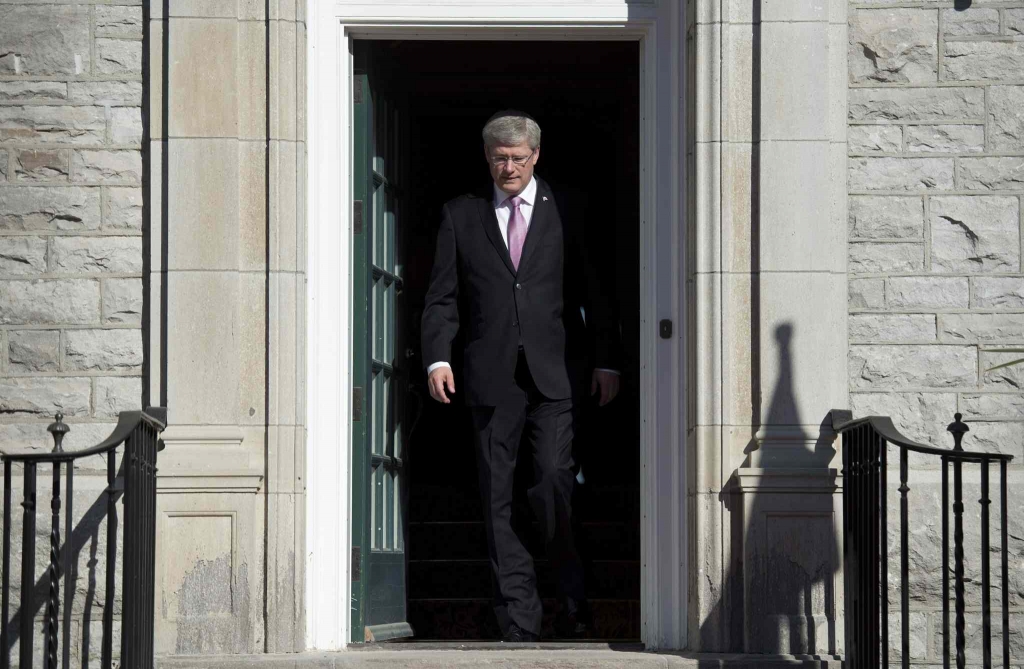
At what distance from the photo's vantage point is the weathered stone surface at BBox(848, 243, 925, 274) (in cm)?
568

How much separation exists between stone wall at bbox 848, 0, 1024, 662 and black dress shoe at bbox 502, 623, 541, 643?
56.2 inches

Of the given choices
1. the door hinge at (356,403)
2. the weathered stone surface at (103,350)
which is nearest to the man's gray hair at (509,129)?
the door hinge at (356,403)

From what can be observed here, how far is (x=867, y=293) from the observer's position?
5676mm

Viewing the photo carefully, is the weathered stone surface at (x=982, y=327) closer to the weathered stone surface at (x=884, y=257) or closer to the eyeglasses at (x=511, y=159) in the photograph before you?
the weathered stone surface at (x=884, y=257)

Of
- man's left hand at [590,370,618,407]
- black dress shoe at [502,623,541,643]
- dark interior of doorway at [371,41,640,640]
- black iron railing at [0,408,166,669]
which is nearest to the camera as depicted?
black iron railing at [0,408,166,669]

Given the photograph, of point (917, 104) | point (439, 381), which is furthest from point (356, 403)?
point (917, 104)

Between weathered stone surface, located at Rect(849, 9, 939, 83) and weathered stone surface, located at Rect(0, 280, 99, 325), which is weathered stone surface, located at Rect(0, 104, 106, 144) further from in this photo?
weathered stone surface, located at Rect(849, 9, 939, 83)

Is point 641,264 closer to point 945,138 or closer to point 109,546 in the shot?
point 945,138

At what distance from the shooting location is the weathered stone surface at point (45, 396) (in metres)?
5.59

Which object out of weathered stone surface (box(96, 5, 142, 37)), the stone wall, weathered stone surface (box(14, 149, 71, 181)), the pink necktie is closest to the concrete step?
the stone wall

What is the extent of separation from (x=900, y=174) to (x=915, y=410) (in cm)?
87

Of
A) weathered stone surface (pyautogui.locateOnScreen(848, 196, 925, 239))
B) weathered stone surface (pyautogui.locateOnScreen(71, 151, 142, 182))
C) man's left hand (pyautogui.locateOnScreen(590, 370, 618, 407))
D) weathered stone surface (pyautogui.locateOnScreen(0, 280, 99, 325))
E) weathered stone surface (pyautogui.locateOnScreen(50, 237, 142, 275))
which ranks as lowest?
man's left hand (pyautogui.locateOnScreen(590, 370, 618, 407))

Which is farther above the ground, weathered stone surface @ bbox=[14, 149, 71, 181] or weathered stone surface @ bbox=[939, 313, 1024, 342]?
weathered stone surface @ bbox=[14, 149, 71, 181]

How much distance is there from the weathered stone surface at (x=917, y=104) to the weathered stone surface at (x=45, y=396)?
3008mm
